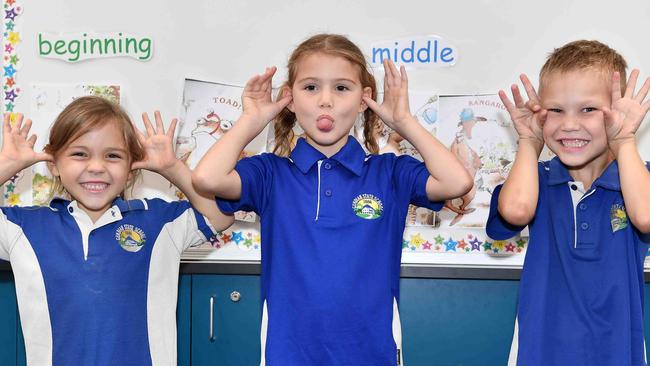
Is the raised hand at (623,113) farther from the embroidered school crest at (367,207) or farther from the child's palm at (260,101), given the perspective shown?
the child's palm at (260,101)

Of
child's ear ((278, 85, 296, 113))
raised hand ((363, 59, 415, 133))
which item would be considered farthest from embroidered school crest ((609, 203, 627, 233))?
child's ear ((278, 85, 296, 113))

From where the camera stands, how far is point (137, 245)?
151cm

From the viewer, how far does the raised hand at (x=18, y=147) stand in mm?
1458

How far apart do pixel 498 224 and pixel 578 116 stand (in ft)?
0.92

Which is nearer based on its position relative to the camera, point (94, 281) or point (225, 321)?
point (94, 281)

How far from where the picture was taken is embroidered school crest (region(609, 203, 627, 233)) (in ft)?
4.41

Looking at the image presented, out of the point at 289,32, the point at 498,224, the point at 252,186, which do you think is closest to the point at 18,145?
the point at 252,186

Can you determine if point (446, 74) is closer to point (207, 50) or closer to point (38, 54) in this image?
point (207, 50)

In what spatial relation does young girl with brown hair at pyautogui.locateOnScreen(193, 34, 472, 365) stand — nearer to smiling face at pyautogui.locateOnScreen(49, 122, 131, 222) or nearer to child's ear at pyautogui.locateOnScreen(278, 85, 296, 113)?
child's ear at pyautogui.locateOnScreen(278, 85, 296, 113)

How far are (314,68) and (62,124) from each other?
0.59 metres

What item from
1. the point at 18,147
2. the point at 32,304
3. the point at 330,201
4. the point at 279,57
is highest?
the point at 279,57

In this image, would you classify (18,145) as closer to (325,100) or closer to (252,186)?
(252,186)

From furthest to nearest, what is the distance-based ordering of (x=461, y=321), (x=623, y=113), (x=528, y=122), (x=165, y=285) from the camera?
(x=461, y=321)
(x=165, y=285)
(x=528, y=122)
(x=623, y=113)

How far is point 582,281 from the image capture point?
1.33m
